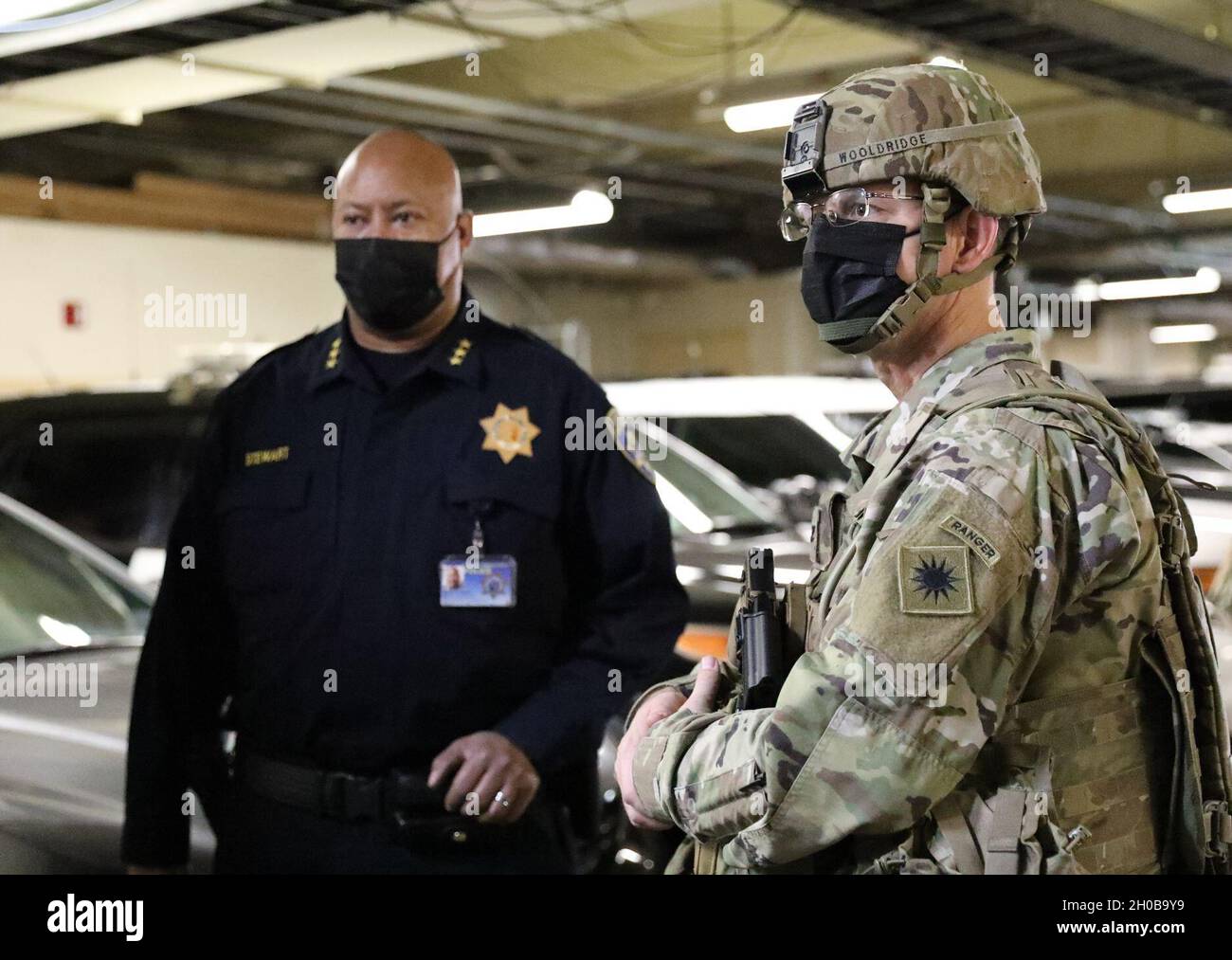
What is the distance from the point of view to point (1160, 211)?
13836 mm

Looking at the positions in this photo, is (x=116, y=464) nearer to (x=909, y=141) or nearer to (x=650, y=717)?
(x=650, y=717)

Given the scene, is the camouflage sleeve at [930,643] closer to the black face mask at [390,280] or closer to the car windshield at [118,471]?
the black face mask at [390,280]

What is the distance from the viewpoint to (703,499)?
5.04 metres

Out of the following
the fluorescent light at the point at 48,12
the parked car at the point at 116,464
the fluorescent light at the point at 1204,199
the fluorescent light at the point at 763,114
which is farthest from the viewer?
the fluorescent light at the point at 1204,199

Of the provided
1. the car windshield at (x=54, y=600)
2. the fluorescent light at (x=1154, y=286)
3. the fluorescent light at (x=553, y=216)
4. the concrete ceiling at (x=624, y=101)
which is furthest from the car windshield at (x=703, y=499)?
the fluorescent light at (x=1154, y=286)

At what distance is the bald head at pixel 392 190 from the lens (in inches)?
98.0

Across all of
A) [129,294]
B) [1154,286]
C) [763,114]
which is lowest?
[129,294]

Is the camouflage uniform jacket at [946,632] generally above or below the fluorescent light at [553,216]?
below

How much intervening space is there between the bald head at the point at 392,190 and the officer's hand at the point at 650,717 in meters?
1.08

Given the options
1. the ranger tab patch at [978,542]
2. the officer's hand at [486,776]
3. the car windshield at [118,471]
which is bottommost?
the officer's hand at [486,776]

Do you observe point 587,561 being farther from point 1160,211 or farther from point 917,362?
point 1160,211

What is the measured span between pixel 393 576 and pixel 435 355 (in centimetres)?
38

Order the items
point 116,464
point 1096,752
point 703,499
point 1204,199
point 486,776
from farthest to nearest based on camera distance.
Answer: point 1204,199, point 703,499, point 116,464, point 486,776, point 1096,752

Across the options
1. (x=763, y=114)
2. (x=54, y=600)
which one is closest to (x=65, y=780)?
(x=54, y=600)
